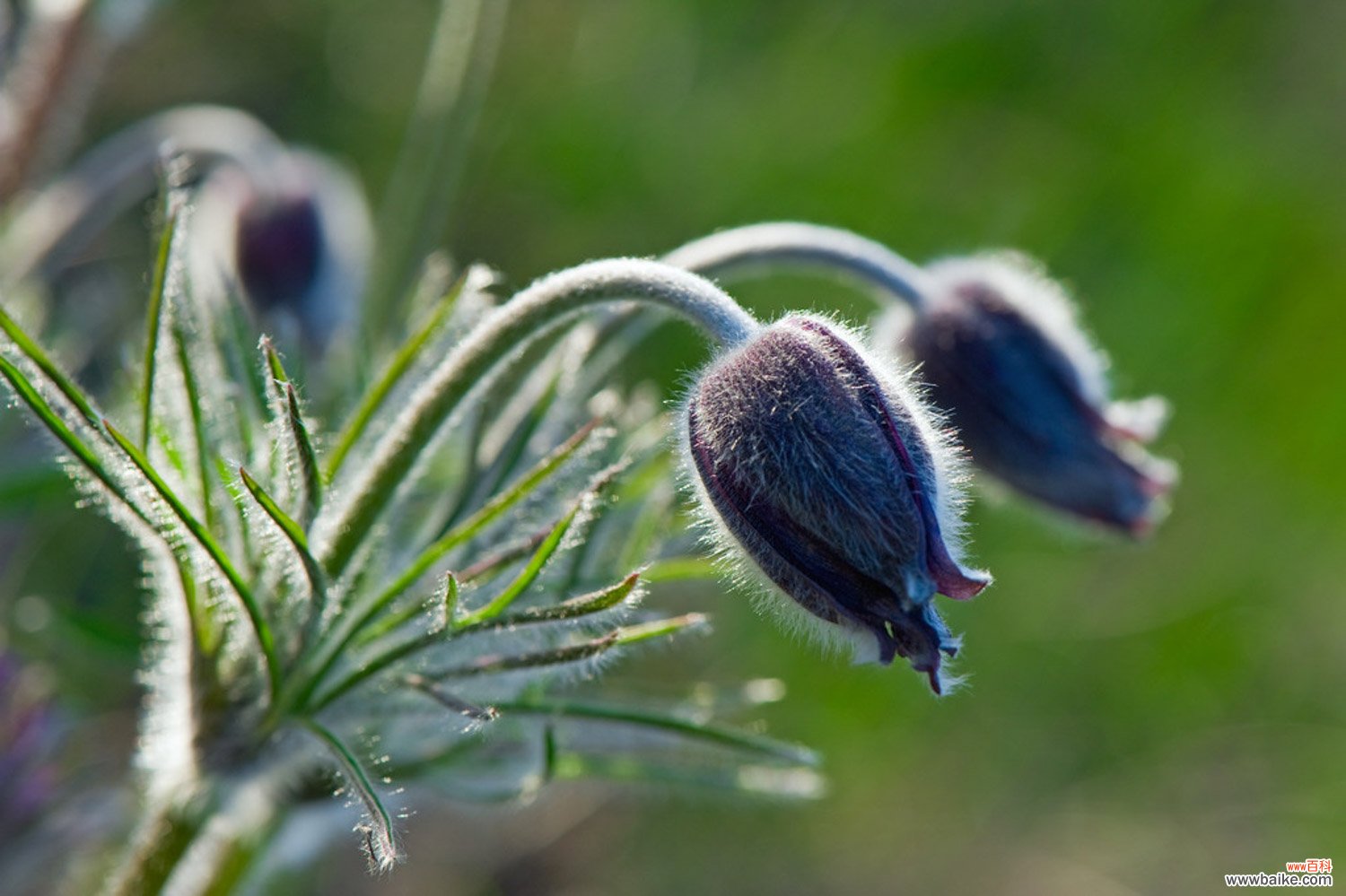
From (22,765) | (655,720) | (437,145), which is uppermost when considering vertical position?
(437,145)

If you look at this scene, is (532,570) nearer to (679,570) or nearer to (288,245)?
(679,570)

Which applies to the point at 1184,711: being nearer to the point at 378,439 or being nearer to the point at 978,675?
the point at 978,675

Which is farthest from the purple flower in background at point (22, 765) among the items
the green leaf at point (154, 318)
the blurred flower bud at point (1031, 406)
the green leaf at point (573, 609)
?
the blurred flower bud at point (1031, 406)

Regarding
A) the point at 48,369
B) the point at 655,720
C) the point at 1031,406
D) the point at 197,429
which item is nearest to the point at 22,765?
the point at 197,429

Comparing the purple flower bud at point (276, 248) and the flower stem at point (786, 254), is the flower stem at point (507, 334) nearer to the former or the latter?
the flower stem at point (786, 254)

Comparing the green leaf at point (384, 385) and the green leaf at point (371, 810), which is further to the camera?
the green leaf at point (384, 385)

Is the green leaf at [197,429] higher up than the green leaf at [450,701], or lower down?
higher up

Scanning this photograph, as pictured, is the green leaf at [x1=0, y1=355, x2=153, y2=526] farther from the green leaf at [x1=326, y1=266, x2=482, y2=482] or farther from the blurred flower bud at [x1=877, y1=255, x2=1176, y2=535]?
the blurred flower bud at [x1=877, y1=255, x2=1176, y2=535]
